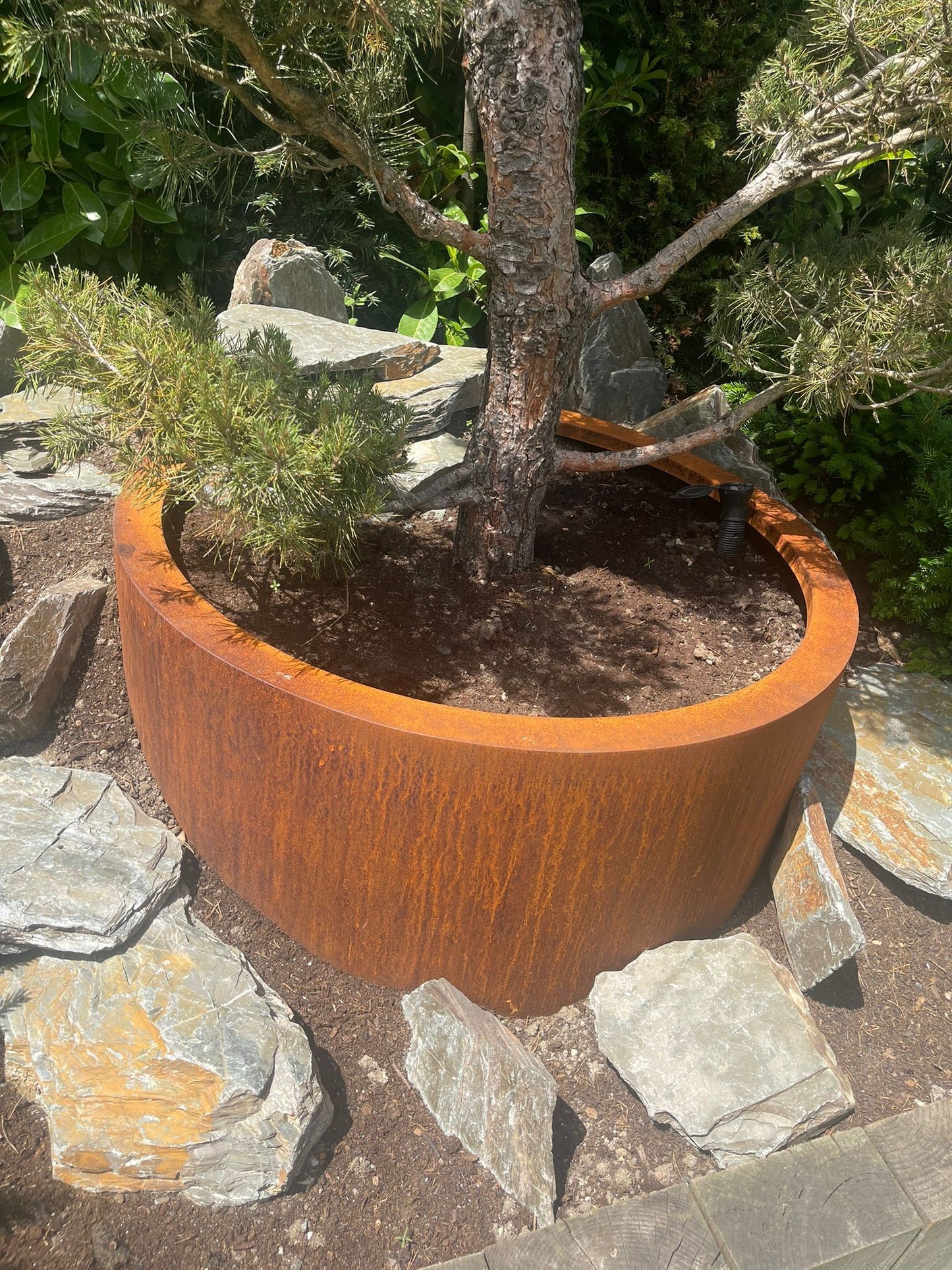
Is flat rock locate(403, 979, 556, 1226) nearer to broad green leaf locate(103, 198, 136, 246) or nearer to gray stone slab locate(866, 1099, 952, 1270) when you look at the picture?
gray stone slab locate(866, 1099, 952, 1270)

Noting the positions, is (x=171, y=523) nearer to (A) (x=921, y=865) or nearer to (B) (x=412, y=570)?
(B) (x=412, y=570)

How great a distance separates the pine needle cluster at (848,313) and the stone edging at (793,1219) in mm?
1155

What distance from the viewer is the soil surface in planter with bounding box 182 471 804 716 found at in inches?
65.9

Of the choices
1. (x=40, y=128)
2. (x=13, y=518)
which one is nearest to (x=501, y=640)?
(x=13, y=518)

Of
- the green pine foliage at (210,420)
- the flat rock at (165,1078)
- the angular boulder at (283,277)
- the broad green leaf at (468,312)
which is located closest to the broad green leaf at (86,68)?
the angular boulder at (283,277)

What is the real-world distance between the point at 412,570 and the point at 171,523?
1.55 feet

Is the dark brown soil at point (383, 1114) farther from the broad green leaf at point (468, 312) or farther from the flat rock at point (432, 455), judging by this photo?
the broad green leaf at point (468, 312)

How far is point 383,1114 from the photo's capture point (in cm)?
144

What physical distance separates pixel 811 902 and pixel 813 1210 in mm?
482

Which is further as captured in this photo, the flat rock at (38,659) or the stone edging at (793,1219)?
the flat rock at (38,659)

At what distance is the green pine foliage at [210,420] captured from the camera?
128 centimetres

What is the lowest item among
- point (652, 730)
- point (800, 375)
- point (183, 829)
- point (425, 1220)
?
point (425, 1220)

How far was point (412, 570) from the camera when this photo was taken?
1.96 m

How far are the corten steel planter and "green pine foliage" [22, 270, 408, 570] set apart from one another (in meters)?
0.20
